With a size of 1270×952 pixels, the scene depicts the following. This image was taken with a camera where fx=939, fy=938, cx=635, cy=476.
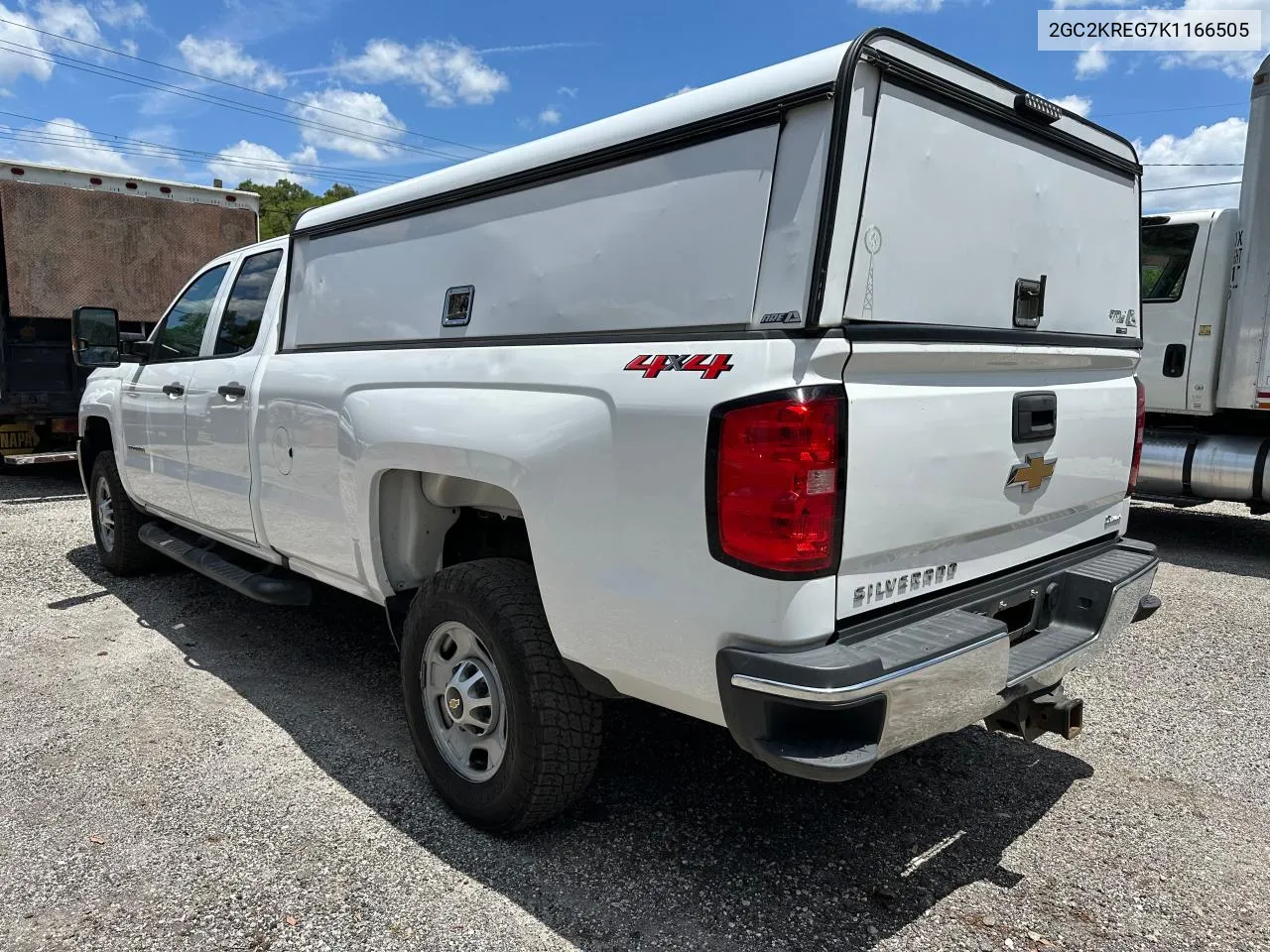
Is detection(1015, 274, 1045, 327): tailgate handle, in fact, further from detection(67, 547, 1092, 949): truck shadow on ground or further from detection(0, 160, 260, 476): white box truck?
detection(0, 160, 260, 476): white box truck

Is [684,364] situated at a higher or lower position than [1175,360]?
higher

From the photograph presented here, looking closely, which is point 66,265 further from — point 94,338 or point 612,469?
point 612,469

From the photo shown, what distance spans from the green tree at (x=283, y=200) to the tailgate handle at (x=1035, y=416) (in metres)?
39.7

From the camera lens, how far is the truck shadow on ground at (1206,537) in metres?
7.39

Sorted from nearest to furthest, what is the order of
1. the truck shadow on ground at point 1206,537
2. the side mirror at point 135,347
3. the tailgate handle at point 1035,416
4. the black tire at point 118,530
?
the tailgate handle at point 1035,416 → the side mirror at point 135,347 → the black tire at point 118,530 → the truck shadow on ground at point 1206,537

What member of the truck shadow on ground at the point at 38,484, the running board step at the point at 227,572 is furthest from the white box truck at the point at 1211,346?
the truck shadow on ground at the point at 38,484

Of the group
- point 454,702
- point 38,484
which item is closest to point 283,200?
point 38,484

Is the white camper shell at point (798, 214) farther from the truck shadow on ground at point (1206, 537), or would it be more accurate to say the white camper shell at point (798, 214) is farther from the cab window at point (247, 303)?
the truck shadow on ground at point (1206, 537)

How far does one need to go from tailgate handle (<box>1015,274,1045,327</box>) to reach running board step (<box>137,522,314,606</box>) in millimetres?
3307

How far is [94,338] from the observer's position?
222 inches

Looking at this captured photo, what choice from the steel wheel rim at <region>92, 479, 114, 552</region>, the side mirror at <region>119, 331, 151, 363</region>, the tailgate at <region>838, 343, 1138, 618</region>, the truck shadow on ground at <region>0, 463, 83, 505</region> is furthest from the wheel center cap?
the truck shadow on ground at <region>0, 463, 83, 505</region>

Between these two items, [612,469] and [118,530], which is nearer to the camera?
[612,469]

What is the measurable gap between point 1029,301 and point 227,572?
3854mm

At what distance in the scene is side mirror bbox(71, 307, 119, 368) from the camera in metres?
5.59
